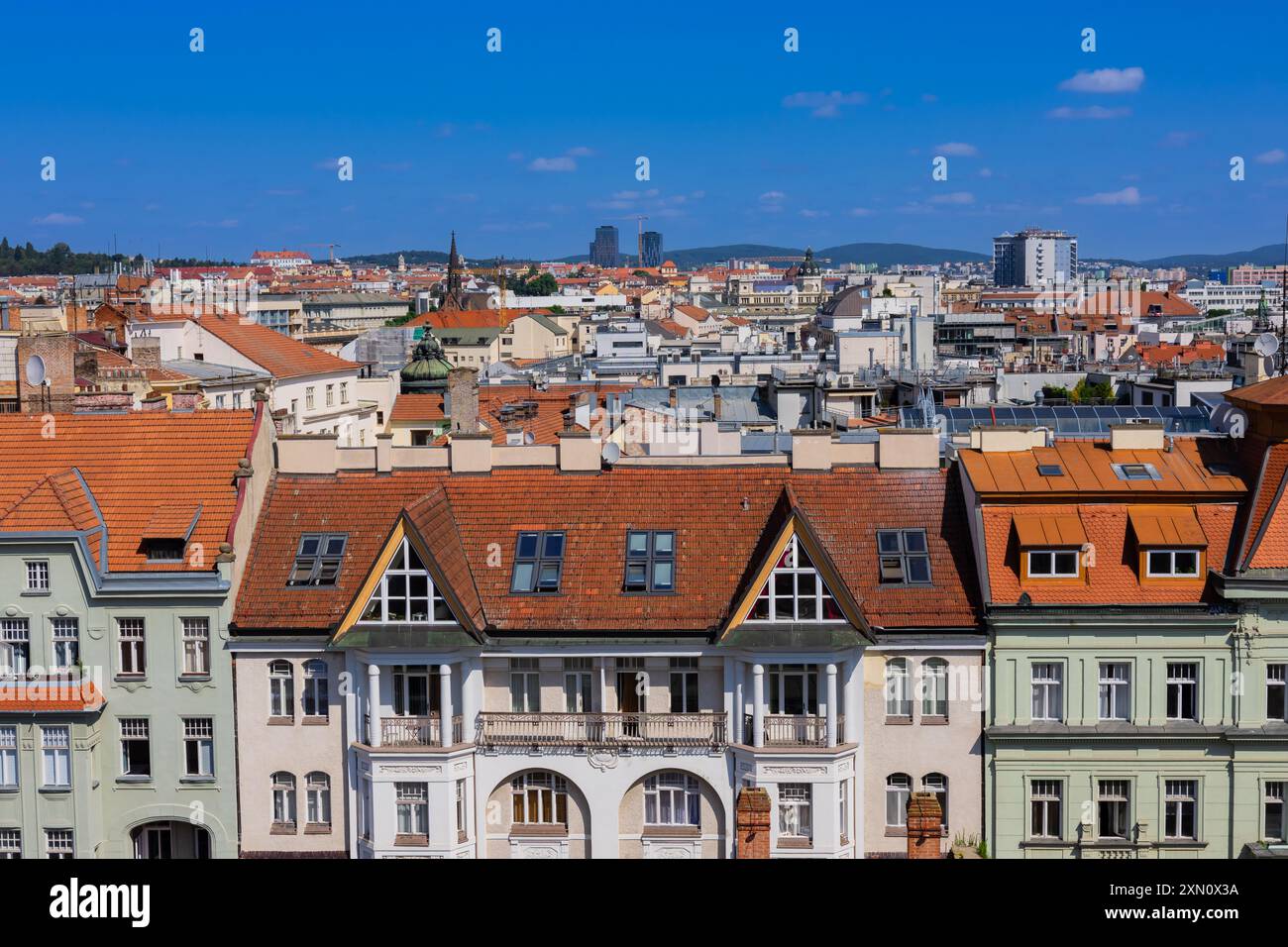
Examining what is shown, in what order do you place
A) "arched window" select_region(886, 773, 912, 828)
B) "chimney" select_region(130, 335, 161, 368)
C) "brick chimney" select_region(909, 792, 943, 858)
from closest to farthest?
"brick chimney" select_region(909, 792, 943, 858), "arched window" select_region(886, 773, 912, 828), "chimney" select_region(130, 335, 161, 368)

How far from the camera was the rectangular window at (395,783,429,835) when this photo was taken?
98.7 ft

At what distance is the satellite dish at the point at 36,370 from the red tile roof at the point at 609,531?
1326 cm

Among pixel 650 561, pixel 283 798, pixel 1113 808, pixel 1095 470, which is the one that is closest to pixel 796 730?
pixel 650 561

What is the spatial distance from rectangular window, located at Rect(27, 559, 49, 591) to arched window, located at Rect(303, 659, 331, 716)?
572 cm

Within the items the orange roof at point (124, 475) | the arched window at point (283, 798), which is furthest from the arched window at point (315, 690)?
the orange roof at point (124, 475)

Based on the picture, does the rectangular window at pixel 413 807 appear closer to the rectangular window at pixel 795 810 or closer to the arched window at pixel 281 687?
the arched window at pixel 281 687

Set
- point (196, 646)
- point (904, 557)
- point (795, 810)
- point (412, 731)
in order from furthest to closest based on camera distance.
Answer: point (196, 646)
point (904, 557)
point (412, 731)
point (795, 810)

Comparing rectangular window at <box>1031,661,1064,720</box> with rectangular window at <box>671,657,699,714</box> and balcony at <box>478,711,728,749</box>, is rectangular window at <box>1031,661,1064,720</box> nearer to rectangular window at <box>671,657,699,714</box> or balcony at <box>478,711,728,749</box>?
balcony at <box>478,711,728,749</box>

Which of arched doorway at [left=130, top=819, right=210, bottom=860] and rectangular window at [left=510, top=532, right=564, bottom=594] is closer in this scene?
rectangular window at [left=510, top=532, right=564, bottom=594]

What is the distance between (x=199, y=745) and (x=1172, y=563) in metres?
19.7

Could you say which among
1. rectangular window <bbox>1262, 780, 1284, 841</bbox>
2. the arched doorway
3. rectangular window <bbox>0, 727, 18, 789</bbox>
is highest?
rectangular window <bbox>0, 727, 18, 789</bbox>

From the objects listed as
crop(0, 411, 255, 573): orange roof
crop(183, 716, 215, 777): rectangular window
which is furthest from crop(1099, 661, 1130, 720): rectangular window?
crop(0, 411, 255, 573): orange roof

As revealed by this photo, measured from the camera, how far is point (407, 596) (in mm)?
29844

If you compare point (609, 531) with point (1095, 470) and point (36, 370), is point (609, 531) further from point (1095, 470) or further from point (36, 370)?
point (36, 370)
